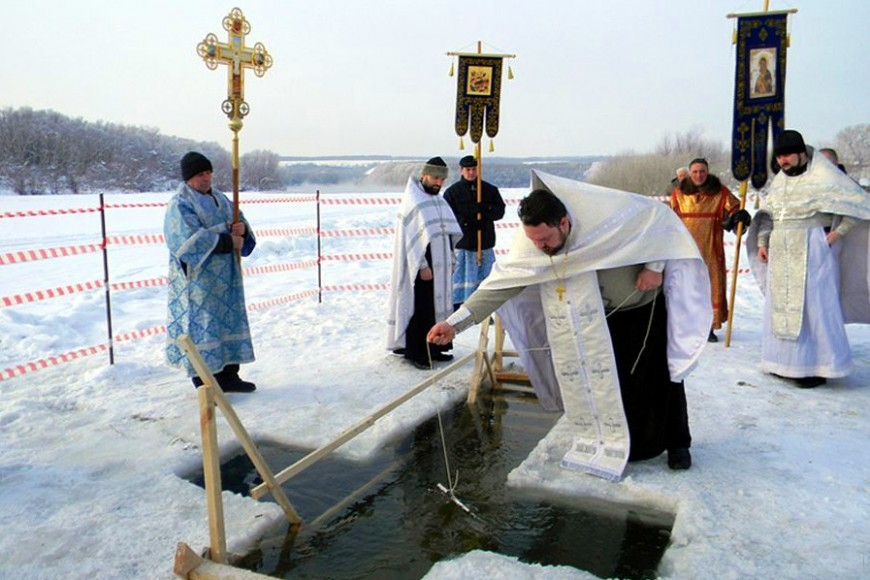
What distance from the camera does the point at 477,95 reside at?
671 centimetres

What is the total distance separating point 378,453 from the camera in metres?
4.30

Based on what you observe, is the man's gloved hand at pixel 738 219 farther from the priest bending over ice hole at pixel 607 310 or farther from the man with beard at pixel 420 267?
the priest bending over ice hole at pixel 607 310

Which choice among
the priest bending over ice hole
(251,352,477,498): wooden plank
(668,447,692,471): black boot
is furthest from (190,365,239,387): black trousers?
(668,447,692,471): black boot

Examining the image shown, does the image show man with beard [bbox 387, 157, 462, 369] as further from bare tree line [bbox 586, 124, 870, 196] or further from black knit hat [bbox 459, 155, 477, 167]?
bare tree line [bbox 586, 124, 870, 196]

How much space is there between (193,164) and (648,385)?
356 cm

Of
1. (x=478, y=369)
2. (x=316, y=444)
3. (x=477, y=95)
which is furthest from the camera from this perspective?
(x=477, y=95)

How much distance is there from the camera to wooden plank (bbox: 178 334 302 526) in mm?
2652

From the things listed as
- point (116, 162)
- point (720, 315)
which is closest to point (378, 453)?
point (720, 315)

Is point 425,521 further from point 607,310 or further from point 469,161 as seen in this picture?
point 469,161

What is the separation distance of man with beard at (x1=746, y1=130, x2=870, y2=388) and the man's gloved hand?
0.51m

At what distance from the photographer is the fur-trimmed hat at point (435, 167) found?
6.25 m

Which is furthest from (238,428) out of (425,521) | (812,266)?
(812,266)

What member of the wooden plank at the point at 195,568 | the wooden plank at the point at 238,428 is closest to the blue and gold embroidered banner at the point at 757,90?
the wooden plank at the point at 238,428

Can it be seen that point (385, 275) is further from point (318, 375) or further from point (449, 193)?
point (318, 375)
